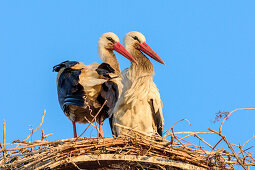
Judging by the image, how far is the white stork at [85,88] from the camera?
236 inches

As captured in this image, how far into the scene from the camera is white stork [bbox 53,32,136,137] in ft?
19.6

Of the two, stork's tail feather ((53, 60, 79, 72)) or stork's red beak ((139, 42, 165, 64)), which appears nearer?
stork's tail feather ((53, 60, 79, 72))

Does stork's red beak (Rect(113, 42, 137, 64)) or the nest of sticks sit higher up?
stork's red beak (Rect(113, 42, 137, 64))

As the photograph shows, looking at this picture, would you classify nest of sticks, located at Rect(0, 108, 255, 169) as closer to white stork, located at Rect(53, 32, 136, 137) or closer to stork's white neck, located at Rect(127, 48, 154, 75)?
white stork, located at Rect(53, 32, 136, 137)

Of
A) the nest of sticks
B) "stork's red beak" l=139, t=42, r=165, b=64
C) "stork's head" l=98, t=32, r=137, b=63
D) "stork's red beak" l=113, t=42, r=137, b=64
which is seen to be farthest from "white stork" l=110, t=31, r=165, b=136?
the nest of sticks

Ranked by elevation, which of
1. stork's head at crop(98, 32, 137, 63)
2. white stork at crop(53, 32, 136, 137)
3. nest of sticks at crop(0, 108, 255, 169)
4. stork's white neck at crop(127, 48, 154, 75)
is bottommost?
nest of sticks at crop(0, 108, 255, 169)

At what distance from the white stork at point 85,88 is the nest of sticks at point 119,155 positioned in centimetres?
113

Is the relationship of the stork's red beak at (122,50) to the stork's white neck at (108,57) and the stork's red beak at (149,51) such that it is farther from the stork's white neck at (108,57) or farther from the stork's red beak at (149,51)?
the stork's red beak at (149,51)

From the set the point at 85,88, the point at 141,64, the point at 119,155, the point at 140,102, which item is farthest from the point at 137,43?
the point at 119,155

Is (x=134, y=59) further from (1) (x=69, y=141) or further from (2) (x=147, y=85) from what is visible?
(1) (x=69, y=141)

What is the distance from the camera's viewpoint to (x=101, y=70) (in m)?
6.20

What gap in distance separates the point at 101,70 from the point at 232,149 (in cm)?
218

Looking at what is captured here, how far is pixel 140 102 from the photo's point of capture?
269 inches

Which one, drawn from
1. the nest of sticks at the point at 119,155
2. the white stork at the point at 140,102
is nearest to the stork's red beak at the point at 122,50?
the white stork at the point at 140,102
